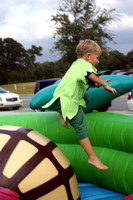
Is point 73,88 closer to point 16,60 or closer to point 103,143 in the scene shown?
point 103,143

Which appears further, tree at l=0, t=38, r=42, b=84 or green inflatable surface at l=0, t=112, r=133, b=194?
tree at l=0, t=38, r=42, b=84

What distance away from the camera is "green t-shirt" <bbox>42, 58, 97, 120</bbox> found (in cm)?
240

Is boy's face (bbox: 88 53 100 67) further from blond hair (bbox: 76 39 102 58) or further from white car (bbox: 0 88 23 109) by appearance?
white car (bbox: 0 88 23 109)

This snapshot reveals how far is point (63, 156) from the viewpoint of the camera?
85.4 inches

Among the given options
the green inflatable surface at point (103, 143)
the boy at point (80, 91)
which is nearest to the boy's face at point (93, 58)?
the boy at point (80, 91)

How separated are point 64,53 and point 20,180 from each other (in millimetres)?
27404

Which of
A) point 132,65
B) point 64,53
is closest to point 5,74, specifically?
point 64,53

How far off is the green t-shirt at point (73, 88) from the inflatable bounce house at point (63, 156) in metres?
0.31

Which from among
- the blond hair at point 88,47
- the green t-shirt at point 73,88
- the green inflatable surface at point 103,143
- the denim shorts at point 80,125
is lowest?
the green inflatable surface at point 103,143

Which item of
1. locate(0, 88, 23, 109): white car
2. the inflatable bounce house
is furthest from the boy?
locate(0, 88, 23, 109): white car

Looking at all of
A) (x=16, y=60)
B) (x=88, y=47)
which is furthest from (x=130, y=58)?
(x=88, y=47)

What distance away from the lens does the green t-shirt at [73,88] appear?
7.88ft

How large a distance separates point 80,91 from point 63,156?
0.62 metres

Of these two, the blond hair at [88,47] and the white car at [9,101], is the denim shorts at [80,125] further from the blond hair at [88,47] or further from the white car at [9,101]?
the white car at [9,101]
